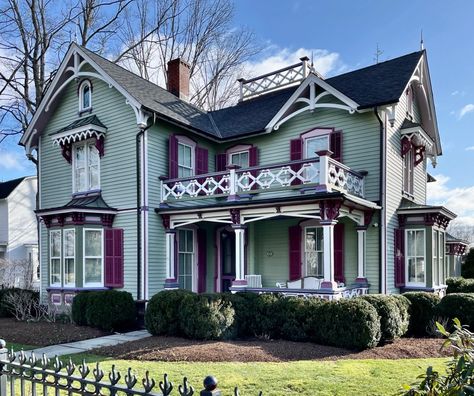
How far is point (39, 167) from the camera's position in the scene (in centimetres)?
1762

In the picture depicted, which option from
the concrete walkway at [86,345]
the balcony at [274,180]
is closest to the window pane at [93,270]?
the balcony at [274,180]

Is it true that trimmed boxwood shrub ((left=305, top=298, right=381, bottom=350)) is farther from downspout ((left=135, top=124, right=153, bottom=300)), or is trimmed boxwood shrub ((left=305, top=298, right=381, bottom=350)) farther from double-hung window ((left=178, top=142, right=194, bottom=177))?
double-hung window ((left=178, top=142, right=194, bottom=177))

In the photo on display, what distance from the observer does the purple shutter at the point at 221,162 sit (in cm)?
1702

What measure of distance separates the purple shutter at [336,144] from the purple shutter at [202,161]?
16.6 ft

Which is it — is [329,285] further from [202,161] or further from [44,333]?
[44,333]

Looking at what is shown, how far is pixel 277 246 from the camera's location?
15.1 m

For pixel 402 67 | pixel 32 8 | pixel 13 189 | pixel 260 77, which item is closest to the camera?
pixel 402 67

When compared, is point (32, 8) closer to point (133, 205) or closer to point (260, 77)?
point (260, 77)

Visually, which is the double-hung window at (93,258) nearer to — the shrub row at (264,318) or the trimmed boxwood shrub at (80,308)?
the trimmed boxwood shrub at (80,308)

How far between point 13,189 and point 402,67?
27096 mm

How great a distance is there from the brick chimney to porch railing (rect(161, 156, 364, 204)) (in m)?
6.30

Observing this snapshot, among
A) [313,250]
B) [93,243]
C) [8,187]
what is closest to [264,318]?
[313,250]

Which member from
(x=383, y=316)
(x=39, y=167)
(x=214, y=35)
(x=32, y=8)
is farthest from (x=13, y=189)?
(x=383, y=316)

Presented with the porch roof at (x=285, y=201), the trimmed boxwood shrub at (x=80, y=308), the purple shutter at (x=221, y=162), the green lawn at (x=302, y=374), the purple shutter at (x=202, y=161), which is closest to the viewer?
the green lawn at (x=302, y=374)
